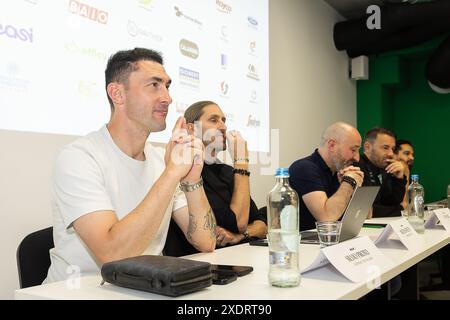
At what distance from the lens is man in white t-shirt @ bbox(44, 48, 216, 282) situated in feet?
3.98

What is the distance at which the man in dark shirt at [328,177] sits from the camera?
7.16 ft

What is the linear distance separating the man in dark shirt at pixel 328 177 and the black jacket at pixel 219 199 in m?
0.29

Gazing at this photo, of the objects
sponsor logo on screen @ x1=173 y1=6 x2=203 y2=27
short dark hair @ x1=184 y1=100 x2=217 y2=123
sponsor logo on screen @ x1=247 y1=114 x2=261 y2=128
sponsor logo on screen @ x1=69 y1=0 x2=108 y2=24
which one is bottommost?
short dark hair @ x1=184 y1=100 x2=217 y2=123

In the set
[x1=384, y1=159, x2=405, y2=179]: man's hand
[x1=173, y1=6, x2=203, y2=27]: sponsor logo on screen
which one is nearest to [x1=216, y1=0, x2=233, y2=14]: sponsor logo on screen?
[x1=173, y1=6, x2=203, y2=27]: sponsor logo on screen

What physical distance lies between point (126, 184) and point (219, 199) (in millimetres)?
821

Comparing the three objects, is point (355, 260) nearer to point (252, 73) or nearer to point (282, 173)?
point (282, 173)

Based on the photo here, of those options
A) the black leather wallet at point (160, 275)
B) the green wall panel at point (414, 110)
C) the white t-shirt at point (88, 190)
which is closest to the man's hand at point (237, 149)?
the white t-shirt at point (88, 190)

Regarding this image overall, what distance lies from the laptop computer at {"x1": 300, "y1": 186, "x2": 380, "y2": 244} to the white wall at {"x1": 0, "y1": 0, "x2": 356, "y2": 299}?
120 centimetres

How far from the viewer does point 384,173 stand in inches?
139

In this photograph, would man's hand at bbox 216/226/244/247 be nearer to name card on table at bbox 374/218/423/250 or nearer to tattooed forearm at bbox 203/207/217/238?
tattooed forearm at bbox 203/207/217/238

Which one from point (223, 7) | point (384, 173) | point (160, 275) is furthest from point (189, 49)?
point (160, 275)

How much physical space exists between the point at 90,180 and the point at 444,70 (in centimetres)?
453
